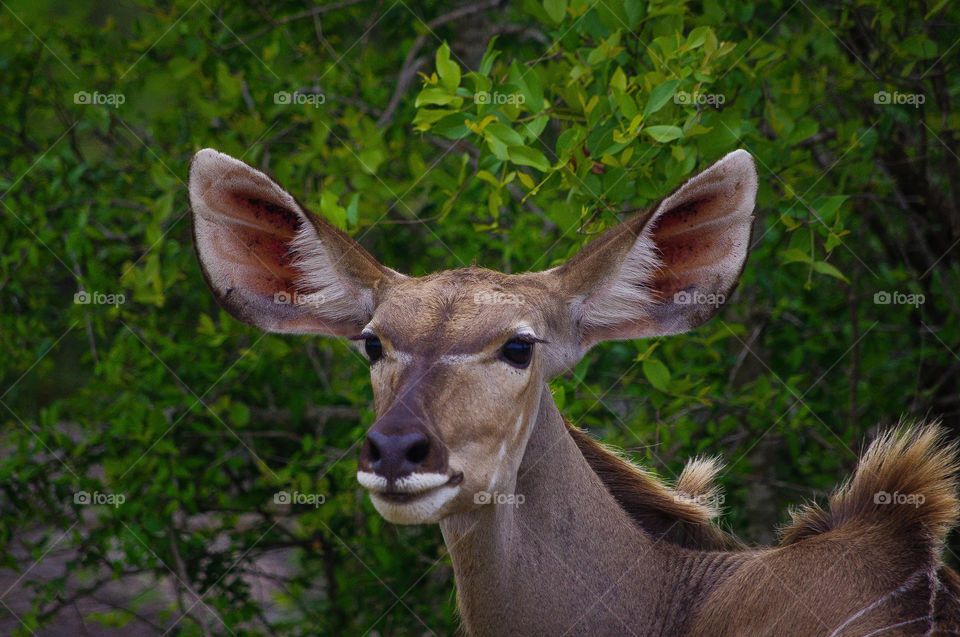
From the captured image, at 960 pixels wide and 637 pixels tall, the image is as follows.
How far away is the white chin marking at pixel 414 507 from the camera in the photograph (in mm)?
3156

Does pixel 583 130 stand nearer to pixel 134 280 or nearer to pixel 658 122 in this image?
pixel 658 122

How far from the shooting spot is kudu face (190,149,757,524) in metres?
3.27

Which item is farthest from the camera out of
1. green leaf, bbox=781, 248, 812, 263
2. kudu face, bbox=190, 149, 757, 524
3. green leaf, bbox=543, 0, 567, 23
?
green leaf, bbox=781, 248, 812, 263

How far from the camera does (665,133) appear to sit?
4.33 meters

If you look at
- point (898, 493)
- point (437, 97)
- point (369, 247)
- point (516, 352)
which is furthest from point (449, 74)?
point (369, 247)

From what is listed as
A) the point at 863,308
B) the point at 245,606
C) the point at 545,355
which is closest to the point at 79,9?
the point at 245,606

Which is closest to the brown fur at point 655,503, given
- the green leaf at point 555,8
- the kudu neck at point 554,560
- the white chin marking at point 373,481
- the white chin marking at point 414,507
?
the kudu neck at point 554,560

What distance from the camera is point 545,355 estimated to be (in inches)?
153

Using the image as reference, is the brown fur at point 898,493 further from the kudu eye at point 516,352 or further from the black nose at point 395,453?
the black nose at point 395,453

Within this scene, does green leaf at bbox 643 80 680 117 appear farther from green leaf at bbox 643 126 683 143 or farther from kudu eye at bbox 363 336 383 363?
kudu eye at bbox 363 336 383 363

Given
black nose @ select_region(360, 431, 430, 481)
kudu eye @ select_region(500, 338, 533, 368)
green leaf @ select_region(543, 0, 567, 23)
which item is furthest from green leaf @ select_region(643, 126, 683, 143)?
black nose @ select_region(360, 431, 430, 481)

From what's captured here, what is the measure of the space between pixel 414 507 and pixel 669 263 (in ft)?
5.20

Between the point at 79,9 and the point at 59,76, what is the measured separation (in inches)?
36.2

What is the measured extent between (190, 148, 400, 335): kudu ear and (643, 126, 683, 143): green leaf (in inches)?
50.3
